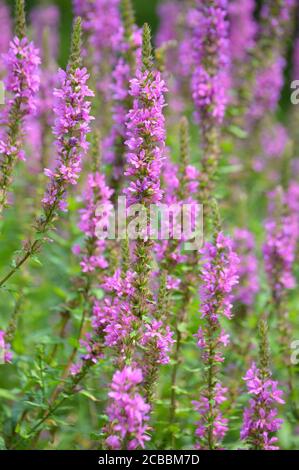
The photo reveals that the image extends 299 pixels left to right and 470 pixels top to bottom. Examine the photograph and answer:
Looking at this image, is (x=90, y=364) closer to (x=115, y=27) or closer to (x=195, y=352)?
(x=195, y=352)

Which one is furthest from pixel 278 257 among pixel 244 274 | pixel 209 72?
pixel 209 72

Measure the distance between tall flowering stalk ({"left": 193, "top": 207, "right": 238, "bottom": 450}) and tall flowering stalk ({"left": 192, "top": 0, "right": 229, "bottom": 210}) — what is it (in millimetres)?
1135

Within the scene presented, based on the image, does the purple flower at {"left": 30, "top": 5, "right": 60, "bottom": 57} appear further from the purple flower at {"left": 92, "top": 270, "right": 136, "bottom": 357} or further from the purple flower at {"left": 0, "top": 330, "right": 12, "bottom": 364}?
the purple flower at {"left": 92, "top": 270, "right": 136, "bottom": 357}

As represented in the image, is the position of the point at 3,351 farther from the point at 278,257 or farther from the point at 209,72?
the point at 209,72

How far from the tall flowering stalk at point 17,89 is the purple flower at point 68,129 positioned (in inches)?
11.1

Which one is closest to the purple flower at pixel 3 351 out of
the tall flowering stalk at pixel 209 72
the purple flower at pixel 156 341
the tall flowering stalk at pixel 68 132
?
the tall flowering stalk at pixel 68 132

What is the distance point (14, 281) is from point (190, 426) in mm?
1888

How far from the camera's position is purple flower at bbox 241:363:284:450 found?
11.1 ft

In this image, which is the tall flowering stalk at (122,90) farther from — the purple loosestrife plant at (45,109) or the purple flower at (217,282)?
the purple flower at (217,282)

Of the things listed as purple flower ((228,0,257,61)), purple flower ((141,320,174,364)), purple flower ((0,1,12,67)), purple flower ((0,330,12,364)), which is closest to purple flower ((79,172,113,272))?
purple flower ((0,330,12,364))

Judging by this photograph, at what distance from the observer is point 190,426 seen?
14.1ft

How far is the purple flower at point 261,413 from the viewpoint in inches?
133

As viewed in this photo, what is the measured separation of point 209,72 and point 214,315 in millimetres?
1947
